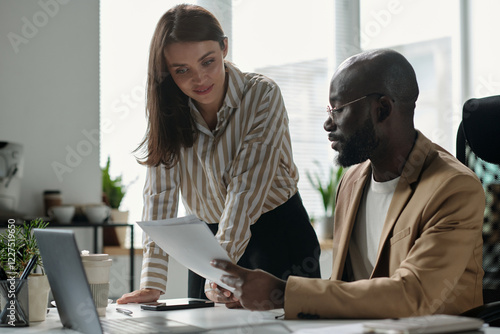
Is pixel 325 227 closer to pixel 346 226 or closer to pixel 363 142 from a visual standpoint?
pixel 346 226

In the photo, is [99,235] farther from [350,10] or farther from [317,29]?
[350,10]

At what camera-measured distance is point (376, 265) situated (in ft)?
4.78

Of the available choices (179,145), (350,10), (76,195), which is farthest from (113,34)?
(179,145)

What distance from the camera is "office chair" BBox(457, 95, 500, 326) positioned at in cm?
162

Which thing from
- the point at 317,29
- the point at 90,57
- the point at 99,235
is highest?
the point at 317,29

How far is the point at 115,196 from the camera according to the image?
12.9 ft

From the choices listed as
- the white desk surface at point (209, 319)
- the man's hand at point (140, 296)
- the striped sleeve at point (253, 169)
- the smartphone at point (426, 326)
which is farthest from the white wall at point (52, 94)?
the smartphone at point (426, 326)

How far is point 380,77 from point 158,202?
0.77 metres

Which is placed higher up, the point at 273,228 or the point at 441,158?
the point at 441,158

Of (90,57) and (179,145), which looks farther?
(90,57)

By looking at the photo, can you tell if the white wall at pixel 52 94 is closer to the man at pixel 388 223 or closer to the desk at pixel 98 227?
the desk at pixel 98 227

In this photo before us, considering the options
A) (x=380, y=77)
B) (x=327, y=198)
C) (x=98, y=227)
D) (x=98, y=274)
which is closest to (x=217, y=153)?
(x=380, y=77)

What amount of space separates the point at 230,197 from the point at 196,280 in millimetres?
310

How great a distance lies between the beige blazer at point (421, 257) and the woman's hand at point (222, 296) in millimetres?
244
